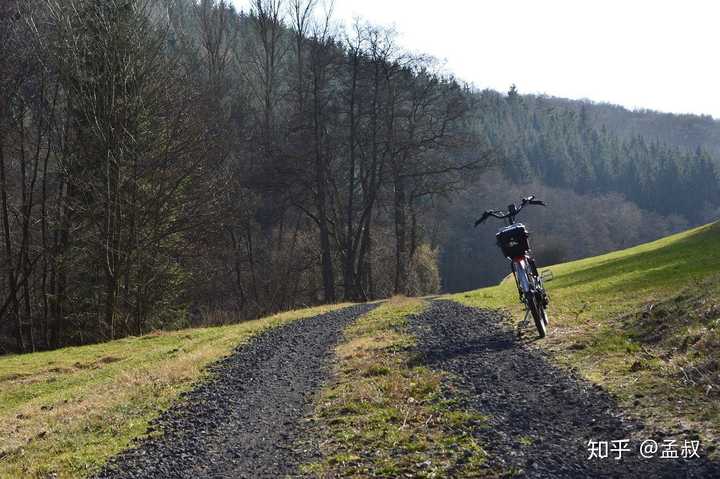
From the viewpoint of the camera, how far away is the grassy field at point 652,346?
20.4 feet

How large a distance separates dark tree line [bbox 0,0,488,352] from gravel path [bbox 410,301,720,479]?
17886 millimetres

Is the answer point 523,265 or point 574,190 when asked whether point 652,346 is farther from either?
point 574,190

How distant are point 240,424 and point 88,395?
5.20 metres

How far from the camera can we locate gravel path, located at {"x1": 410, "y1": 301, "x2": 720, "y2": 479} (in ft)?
16.5

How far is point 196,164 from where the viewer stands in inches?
1164

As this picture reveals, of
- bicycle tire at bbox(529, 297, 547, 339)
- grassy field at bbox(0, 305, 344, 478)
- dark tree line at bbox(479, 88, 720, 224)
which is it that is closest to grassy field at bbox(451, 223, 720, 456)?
bicycle tire at bbox(529, 297, 547, 339)

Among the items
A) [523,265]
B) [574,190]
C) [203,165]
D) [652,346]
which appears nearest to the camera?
[652,346]

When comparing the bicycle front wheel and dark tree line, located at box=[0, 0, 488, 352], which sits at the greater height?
dark tree line, located at box=[0, 0, 488, 352]

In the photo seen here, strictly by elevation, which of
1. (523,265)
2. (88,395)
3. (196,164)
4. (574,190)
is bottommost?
(88,395)

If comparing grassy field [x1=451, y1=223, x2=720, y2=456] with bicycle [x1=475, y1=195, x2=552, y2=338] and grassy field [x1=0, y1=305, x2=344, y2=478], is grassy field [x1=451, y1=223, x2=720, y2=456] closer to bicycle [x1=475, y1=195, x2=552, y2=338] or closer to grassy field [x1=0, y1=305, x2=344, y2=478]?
bicycle [x1=475, y1=195, x2=552, y2=338]

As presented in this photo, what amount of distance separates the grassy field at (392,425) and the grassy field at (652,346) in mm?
1892

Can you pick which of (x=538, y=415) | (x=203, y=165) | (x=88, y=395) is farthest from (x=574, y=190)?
(x=538, y=415)

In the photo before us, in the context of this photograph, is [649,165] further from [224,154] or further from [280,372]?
[280,372]

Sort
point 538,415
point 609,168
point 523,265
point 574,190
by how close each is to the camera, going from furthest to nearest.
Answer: point 609,168 → point 574,190 → point 523,265 → point 538,415
